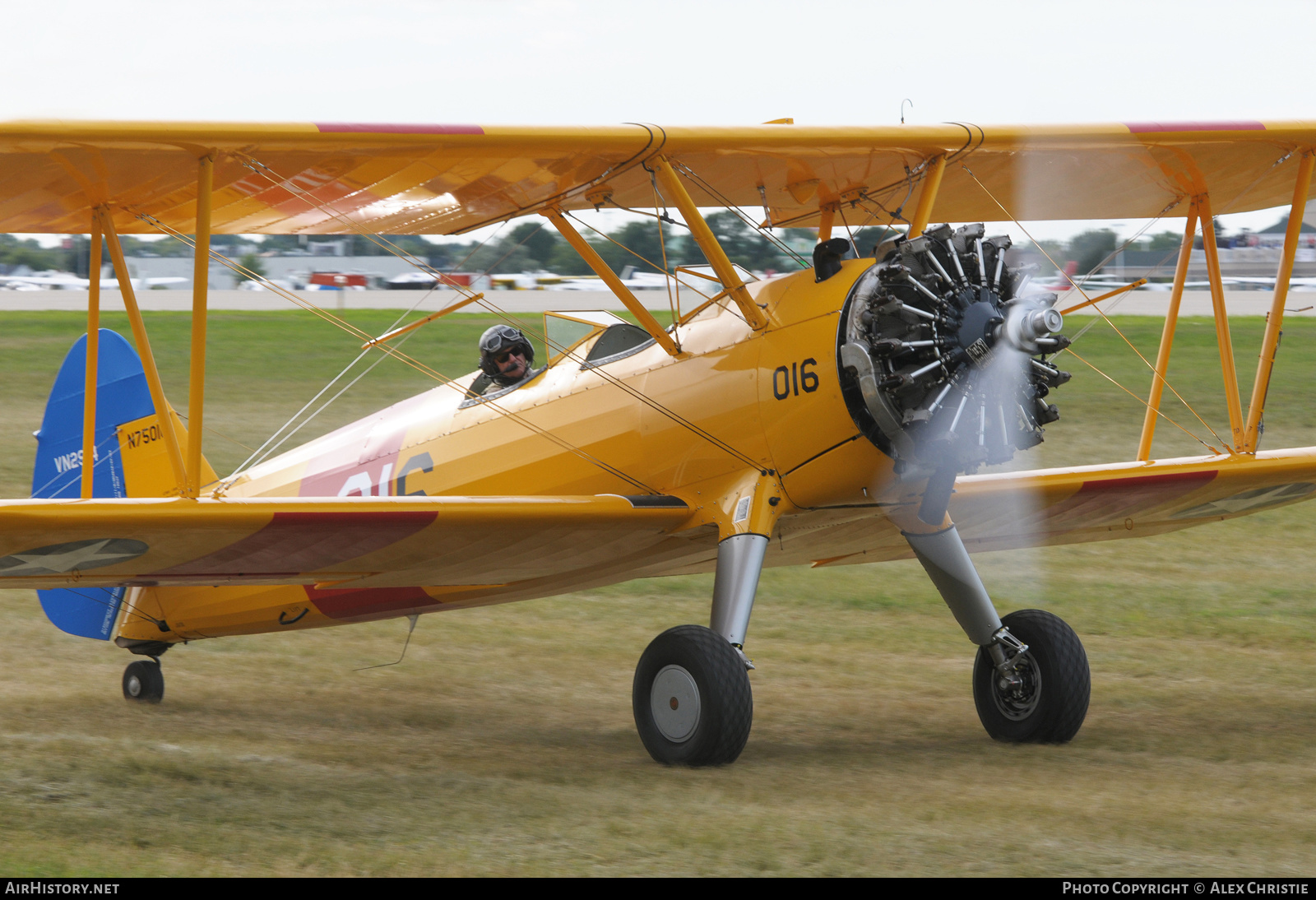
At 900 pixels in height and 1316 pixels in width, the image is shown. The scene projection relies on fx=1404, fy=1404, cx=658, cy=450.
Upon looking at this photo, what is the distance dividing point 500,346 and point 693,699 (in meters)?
2.79

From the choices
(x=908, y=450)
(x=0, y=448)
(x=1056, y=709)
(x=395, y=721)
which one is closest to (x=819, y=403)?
(x=908, y=450)

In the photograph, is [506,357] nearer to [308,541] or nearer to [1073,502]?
[308,541]

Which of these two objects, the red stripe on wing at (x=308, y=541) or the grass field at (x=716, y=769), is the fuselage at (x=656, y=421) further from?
the grass field at (x=716, y=769)

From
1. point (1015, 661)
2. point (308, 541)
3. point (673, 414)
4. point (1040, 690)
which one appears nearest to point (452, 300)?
point (673, 414)

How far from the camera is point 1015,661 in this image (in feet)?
22.9

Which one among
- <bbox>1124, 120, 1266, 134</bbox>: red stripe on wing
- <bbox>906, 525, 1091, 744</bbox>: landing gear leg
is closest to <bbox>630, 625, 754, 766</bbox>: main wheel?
<bbox>906, 525, 1091, 744</bbox>: landing gear leg

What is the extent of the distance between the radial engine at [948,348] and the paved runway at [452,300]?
23870 millimetres

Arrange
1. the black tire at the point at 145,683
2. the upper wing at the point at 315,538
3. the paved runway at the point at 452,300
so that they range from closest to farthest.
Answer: the upper wing at the point at 315,538 < the black tire at the point at 145,683 < the paved runway at the point at 452,300

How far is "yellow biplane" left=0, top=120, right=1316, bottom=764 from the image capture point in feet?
19.8

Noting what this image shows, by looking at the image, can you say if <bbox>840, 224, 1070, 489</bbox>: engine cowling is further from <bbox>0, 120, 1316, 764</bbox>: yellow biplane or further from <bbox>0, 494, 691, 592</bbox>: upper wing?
<bbox>0, 494, 691, 592</bbox>: upper wing

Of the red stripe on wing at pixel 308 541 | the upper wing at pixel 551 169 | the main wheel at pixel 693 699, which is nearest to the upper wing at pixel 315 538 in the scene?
the red stripe on wing at pixel 308 541

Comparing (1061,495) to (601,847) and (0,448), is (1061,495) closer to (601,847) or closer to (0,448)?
(601,847)

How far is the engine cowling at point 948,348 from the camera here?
5.96 meters

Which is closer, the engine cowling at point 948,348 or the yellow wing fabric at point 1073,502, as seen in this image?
the engine cowling at point 948,348
